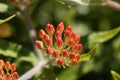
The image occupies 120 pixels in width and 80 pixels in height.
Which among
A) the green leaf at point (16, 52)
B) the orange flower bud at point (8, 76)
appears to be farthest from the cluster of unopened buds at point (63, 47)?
the green leaf at point (16, 52)

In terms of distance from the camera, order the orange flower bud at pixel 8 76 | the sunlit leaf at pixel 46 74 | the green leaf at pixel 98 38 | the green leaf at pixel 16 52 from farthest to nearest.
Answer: the green leaf at pixel 98 38 → the green leaf at pixel 16 52 → the sunlit leaf at pixel 46 74 → the orange flower bud at pixel 8 76

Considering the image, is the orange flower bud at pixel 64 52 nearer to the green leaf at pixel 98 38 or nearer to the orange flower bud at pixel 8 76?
the orange flower bud at pixel 8 76

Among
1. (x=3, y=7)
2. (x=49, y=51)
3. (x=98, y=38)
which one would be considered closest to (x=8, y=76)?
(x=49, y=51)

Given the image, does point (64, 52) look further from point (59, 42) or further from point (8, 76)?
point (8, 76)

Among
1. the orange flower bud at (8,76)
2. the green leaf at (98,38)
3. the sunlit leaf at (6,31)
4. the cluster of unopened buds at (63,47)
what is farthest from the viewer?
the sunlit leaf at (6,31)

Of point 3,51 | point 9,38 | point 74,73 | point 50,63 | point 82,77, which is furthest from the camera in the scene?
point 9,38

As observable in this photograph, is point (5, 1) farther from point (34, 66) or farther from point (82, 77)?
point (82, 77)

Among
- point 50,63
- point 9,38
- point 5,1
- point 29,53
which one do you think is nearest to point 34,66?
point 29,53
